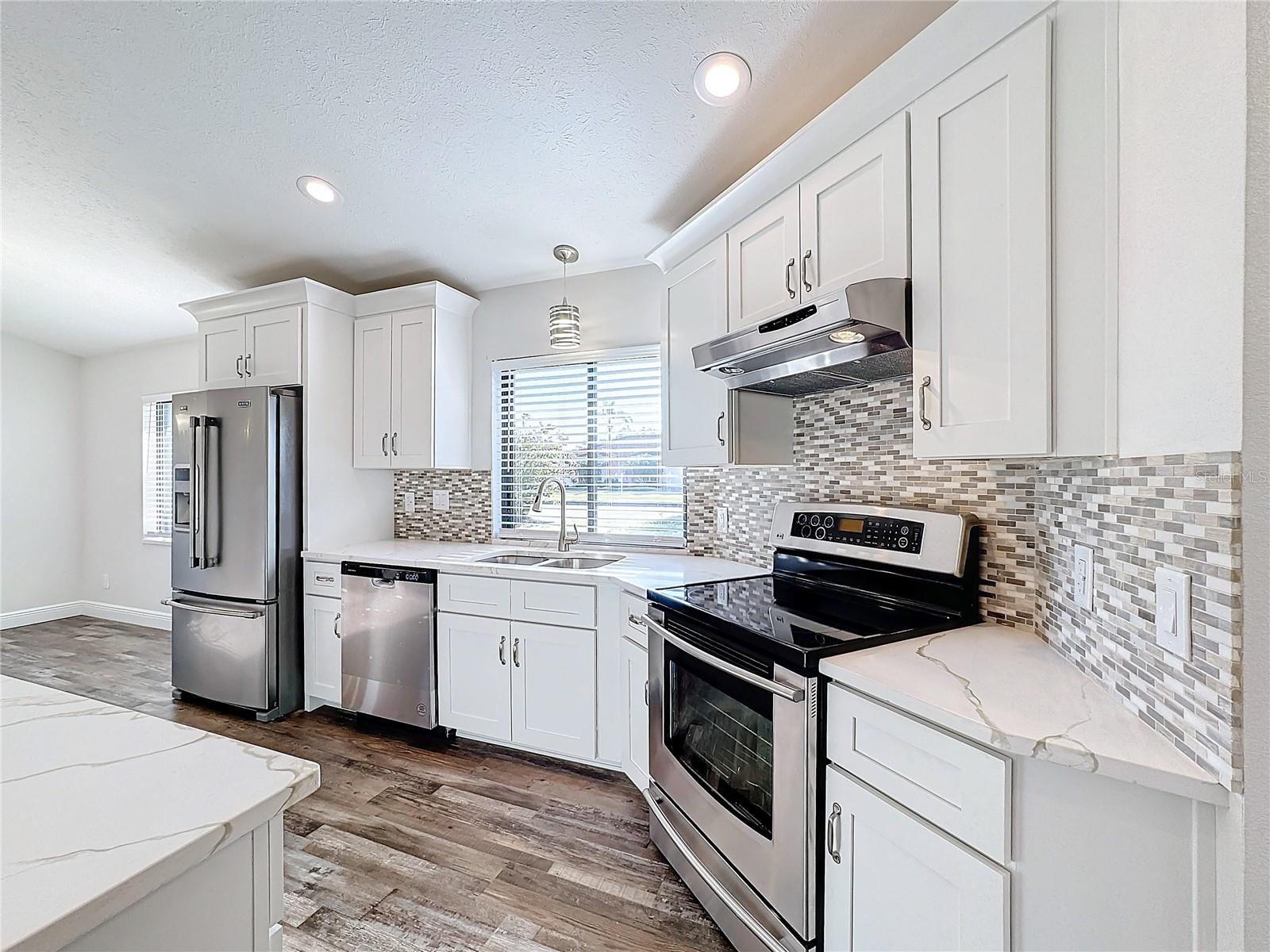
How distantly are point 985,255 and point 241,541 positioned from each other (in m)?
3.66

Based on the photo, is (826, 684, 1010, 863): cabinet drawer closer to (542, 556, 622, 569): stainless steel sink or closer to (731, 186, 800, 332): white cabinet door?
(731, 186, 800, 332): white cabinet door

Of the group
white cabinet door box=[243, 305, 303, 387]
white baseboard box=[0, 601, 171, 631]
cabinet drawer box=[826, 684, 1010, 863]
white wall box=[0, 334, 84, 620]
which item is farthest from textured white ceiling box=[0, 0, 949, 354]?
white baseboard box=[0, 601, 171, 631]

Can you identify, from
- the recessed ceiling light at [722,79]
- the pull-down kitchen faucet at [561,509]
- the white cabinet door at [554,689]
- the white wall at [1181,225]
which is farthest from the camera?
the pull-down kitchen faucet at [561,509]

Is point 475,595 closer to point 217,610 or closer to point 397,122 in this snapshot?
point 217,610

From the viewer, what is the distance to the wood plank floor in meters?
1.70

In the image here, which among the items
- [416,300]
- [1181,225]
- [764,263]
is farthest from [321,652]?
[1181,225]

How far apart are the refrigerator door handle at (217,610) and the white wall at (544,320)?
1.45 meters

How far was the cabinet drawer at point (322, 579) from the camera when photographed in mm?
3225

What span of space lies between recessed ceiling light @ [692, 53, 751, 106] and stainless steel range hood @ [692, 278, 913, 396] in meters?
0.83

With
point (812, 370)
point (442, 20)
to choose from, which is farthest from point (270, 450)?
point (812, 370)

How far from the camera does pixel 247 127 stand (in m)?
2.37

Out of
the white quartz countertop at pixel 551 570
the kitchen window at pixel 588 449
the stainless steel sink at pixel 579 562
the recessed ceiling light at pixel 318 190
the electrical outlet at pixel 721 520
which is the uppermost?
the recessed ceiling light at pixel 318 190

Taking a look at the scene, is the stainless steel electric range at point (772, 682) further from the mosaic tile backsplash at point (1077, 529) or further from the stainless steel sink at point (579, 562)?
the stainless steel sink at point (579, 562)

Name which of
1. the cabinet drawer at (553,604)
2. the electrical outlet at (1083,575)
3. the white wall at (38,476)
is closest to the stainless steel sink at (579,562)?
the cabinet drawer at (553,604)
